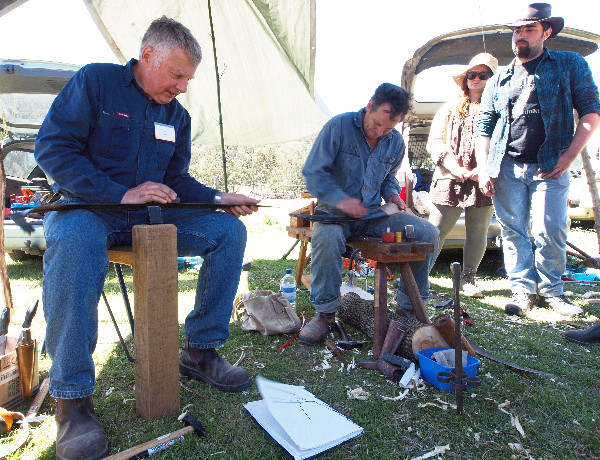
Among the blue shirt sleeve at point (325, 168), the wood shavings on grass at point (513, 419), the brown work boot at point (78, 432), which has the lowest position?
the wood shavings on grass at point (513, 419)

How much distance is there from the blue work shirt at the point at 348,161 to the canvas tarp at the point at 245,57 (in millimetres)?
1860

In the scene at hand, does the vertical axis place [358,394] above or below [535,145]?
below

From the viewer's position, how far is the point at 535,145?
10.5 ft

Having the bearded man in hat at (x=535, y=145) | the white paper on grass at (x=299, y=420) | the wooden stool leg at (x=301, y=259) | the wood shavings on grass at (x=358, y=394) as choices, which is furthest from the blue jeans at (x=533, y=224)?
the white paper on grass at (x=299, y=420)

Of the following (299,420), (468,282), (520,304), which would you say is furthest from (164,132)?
(468,282)

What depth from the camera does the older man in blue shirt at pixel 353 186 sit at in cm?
265

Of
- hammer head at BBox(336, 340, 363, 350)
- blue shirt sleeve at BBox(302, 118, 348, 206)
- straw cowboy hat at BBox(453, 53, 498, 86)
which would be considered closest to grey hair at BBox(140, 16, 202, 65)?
blue shirt sleeve at BBox(302, 118, 348, 206)

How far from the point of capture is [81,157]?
1.77 m

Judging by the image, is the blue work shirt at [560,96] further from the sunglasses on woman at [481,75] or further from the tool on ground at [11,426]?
the tool on ground at [11,426]

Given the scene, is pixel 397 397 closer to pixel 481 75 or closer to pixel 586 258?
pixel 481 75

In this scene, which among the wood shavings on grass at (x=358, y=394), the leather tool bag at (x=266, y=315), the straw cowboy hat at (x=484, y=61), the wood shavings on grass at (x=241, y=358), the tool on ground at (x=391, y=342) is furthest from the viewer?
the straw cowboy hat at (x=484, y=61)

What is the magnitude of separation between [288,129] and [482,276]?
3.37 metres

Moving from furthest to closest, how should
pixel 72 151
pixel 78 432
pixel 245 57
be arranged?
1. pixel 245 57
2. pixel 72 151
3. pixel 78 432

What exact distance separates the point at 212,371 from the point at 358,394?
704 mm
